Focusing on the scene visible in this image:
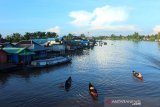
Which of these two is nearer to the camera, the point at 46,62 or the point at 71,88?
the point at 71,88

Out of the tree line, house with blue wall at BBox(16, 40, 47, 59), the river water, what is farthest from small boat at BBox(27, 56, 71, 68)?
the tree line

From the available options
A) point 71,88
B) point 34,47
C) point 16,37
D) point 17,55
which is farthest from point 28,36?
point 71,88

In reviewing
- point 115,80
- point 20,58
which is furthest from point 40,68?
point 115,80

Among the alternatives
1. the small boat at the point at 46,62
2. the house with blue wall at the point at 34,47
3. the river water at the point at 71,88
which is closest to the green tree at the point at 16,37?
the house with blue wall at the point at 34,47

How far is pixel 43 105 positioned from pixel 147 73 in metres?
31.8

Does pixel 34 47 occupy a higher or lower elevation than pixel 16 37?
lower

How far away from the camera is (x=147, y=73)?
60.8 meters

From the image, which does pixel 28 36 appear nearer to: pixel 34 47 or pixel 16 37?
pixel 16 37

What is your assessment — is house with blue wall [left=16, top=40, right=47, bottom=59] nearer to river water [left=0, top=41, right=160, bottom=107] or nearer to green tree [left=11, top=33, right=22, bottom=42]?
river water [left=0, top=41, right=160, bottom=107]

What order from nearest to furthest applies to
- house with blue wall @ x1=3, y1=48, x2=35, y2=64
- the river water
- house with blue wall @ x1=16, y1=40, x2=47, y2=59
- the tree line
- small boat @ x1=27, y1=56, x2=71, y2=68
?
1. the river water
2. house with blue wall @ x1=3, y1=48, x2=35, y2=64
3. small boat @ x1=27, y1=56, x2=71, y2=68
4. house with blue wall @ x1=16, y1=40, x2=47, y2=59
5. the tree line

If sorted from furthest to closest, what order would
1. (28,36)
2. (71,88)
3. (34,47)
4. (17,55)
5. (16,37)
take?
1. (28,36)
2. (16,37)
3. (34,47)
4. (17,55)
5. (71,88)

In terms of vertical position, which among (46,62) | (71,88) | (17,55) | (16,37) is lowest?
(71,88)

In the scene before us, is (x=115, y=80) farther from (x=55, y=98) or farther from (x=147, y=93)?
(x=55, y=98)

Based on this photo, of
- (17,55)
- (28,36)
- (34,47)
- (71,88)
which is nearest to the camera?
(71,88)
